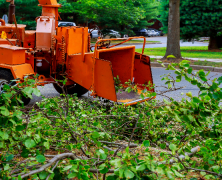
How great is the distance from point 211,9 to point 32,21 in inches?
564

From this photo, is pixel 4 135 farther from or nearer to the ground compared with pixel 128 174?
farther from the ground

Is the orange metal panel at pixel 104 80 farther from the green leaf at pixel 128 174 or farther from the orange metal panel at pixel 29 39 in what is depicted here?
the green leaf at pixel 128 174

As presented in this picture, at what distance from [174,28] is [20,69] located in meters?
10.8

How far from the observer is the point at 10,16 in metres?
7.61

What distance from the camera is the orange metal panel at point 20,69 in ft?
20.1

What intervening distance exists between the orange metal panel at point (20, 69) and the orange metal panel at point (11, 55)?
11 centimetres

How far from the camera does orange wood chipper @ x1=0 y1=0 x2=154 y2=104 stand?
20.2 feet

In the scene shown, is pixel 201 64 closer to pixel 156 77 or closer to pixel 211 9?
pixel 156 77

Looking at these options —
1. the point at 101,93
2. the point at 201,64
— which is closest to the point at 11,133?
the point at 101,93

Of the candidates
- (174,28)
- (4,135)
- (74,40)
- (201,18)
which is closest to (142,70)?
(74,40)

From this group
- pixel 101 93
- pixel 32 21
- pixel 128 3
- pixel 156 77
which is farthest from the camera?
pixel 128 3

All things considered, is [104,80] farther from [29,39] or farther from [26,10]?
[26,10]

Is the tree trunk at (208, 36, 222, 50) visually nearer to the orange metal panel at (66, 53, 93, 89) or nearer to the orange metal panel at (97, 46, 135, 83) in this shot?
the orange metal panel at (97, 46, 135, 83)

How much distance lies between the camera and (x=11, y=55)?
621cm
